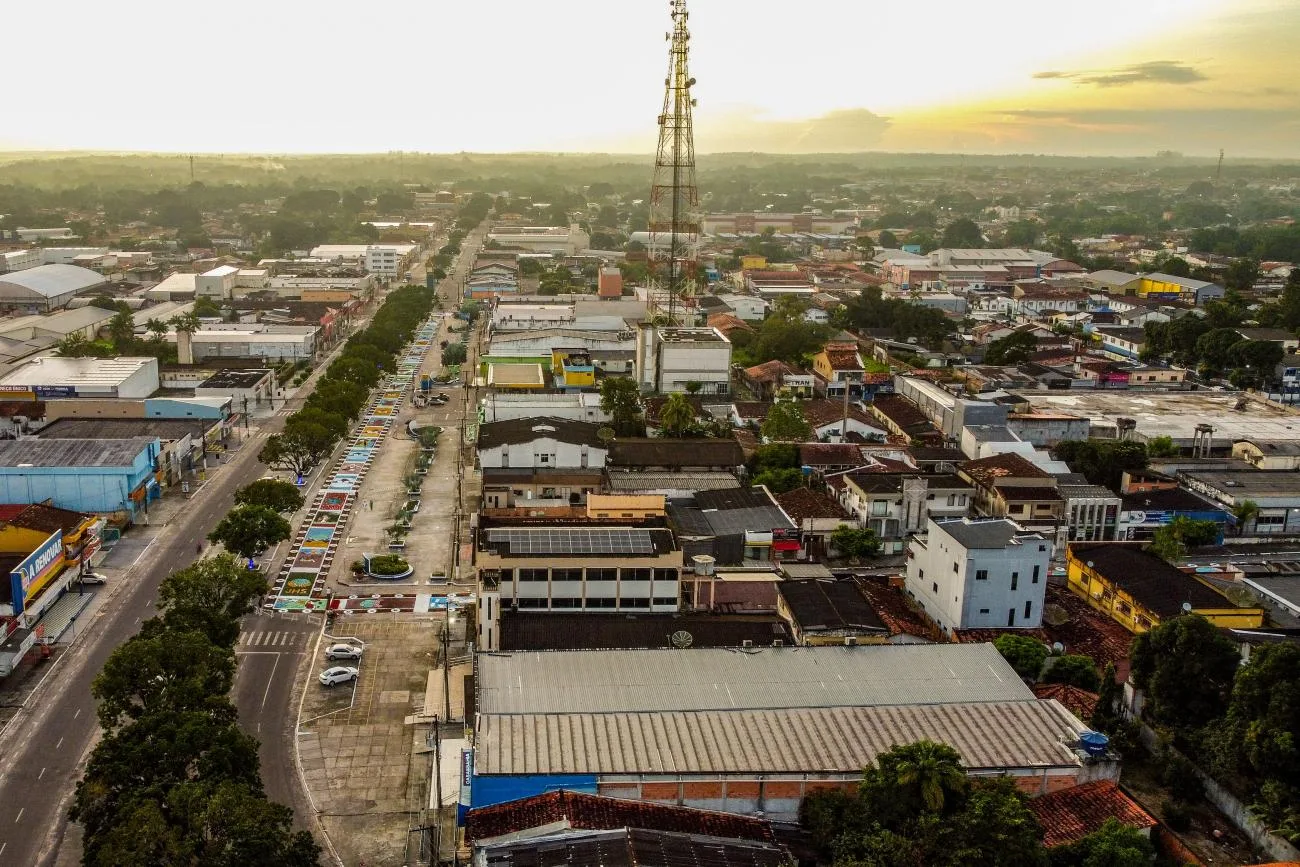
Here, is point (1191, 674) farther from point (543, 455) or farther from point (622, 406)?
point (622, 406)

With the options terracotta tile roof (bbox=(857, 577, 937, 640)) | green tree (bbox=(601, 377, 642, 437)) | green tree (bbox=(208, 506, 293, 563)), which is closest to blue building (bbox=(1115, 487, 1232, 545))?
terracotta tile roof (bbox=(857, 577, 937, 640))

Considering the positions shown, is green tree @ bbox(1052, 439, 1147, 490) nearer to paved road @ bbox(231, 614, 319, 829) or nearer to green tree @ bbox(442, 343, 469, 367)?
paved road @ bbox(231, 614, 319, 829)

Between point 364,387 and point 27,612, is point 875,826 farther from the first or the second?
point 364,387

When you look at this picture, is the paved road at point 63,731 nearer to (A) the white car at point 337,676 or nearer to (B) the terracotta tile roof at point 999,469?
(A) the white car at point 337,676

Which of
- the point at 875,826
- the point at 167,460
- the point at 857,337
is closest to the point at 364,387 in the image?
the point at 167,460

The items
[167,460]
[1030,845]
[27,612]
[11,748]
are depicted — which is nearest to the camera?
[1030,845]

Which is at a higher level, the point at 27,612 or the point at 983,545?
the point at 983,545

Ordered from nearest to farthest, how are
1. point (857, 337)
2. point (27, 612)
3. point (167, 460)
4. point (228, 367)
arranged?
point (27, 612)
point (167, 460)
point (228, 367)
point (857, 337)
